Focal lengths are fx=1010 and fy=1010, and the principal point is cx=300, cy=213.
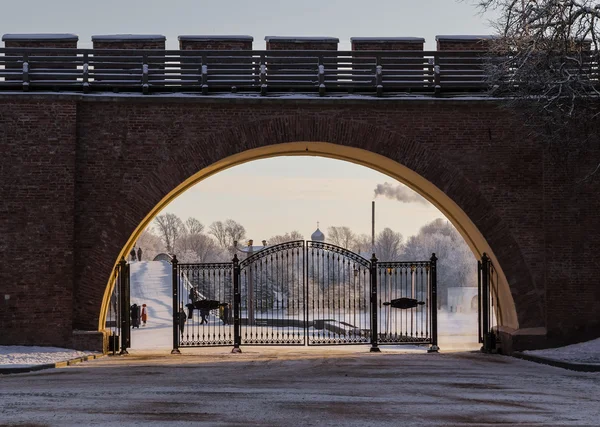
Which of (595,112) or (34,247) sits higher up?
(595,112)

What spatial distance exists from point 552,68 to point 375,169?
18.4 ft

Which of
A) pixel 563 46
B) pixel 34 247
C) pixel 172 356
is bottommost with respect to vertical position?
pixel 172 356

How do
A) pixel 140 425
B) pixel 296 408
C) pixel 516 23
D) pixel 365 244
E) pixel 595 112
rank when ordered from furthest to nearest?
1. pixel 365 244
2. pixel 595 112
3. pixel 516 23
4. pixel 296 408
5. pixel 140 425

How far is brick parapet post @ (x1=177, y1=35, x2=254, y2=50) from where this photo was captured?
19828 mm

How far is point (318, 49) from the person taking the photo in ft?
65.9

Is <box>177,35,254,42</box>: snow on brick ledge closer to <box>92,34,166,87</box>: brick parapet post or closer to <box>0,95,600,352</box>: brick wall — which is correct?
<box>92,34,166,87</box>: brick parapet post

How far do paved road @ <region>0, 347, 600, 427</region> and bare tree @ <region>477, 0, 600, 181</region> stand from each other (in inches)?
171

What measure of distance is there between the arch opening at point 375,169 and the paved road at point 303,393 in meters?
2.74

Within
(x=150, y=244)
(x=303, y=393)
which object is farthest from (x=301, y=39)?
(x=150, y=244)

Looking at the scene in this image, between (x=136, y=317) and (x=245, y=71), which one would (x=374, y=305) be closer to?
(x=245, y=71)

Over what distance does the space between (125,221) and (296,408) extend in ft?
31.0

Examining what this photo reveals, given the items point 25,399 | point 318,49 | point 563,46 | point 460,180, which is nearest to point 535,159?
point 460,180

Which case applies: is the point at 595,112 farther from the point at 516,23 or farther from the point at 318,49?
the point at 318,49

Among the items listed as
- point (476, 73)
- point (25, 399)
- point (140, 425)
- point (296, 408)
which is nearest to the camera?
point (140, 425)
